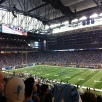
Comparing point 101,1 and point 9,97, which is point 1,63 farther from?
point 9,97

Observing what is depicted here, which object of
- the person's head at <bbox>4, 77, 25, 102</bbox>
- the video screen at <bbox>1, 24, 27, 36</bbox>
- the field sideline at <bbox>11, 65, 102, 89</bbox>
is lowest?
the field sideline at <bbox>11, 65, 102, 89</bbox>

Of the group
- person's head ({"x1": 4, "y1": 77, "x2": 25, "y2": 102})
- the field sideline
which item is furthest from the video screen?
person's head ({"x1": 4, "y1": 77, "x2": 25, "y2": 102})

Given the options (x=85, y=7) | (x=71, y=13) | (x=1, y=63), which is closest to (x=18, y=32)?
(x=1, y=63)

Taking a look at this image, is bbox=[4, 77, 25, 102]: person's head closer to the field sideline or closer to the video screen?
the field sideline

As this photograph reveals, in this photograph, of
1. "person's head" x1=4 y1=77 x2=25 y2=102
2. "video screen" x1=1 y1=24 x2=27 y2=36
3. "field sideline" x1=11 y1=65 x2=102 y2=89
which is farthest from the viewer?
"video screen" x1=1 y1=24 x2=27 y2=36

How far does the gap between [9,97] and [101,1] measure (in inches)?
1155

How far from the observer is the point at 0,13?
144ft

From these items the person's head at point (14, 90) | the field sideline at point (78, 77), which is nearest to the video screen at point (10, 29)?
the field sideline at point (78, 77)

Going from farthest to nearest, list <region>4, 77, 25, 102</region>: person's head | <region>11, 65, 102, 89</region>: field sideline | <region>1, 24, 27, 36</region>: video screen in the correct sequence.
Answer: <region>1, 24, 27, 36</region>: video screen, <region>11, 65, 102, 89</region>: field sideline, <region>4, 77, 25, 102</region>: person's head

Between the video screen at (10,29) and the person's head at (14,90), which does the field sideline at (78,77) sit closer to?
the video screen at (10,29)

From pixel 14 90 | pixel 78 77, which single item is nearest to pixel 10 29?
pixel 78 77

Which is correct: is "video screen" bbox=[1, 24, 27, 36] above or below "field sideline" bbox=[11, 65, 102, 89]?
above

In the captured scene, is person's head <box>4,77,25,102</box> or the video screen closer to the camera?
person's head <box>4,77,25,102</box>

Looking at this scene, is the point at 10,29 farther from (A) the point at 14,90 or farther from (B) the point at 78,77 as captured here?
(A) the point at 14,90
